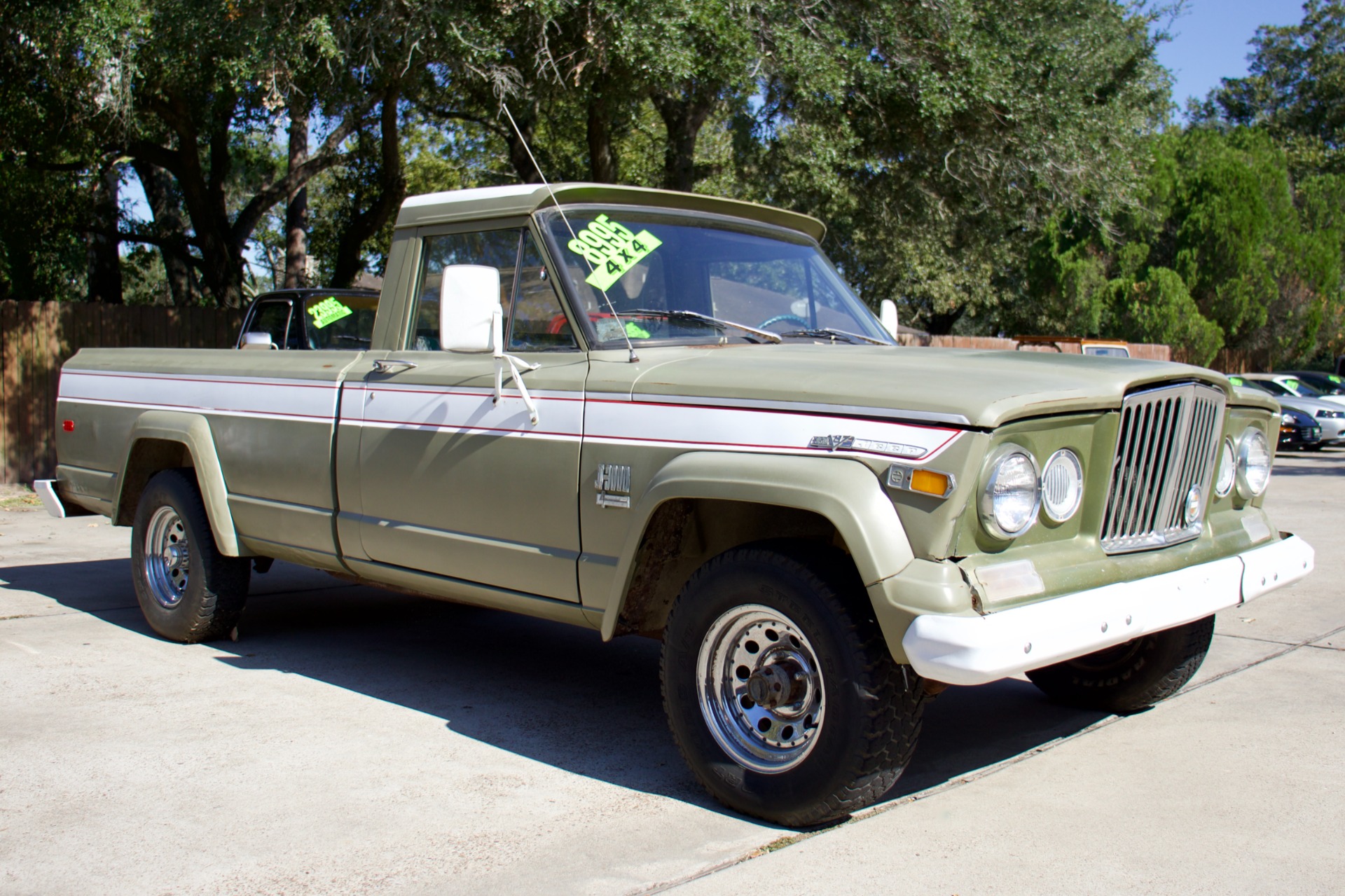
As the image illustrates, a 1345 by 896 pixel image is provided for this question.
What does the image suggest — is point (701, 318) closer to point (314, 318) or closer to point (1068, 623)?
point (1068, 623)

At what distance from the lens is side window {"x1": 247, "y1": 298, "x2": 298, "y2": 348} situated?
9805mm

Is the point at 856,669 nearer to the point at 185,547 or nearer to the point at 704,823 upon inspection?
the point at 704,823

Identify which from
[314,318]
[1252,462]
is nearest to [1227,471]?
[1252,462]

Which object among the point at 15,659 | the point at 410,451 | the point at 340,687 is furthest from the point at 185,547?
the point at 410,451

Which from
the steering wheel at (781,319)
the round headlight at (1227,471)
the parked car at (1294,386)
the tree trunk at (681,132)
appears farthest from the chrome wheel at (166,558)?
the parked car at (1294,386)

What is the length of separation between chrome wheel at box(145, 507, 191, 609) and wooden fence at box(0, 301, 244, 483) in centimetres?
874

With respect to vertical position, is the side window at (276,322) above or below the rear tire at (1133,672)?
above

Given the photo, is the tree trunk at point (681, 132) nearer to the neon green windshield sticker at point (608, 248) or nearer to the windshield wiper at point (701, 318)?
the neon green windshield sticker at point (608, 248)

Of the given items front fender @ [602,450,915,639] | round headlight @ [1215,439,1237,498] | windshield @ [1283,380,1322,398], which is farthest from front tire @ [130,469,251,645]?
windshield @ [1283,380,1322,398]

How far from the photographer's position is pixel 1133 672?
5000 millimetres

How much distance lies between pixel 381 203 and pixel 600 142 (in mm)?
4024

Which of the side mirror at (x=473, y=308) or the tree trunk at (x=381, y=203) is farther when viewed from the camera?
the tree trunk at (x=381, y=203)

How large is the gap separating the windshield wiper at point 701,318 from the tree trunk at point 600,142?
357 inches

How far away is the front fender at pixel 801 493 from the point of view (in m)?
3.42
